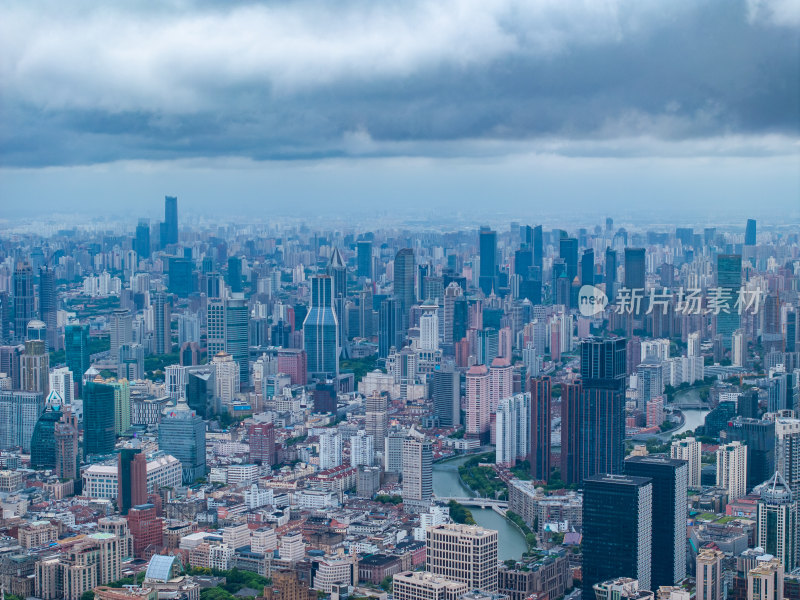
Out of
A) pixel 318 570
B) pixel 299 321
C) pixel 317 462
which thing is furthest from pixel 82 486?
pixel 299 321

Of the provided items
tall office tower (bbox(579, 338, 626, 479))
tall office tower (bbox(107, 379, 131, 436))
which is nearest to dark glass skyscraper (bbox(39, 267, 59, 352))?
tall office tower (bbox(107, 379, 131, 436))

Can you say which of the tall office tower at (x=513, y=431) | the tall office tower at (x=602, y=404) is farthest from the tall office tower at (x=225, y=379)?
the tall office tower at (x=602, y=404)

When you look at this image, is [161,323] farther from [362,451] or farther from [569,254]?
[362,451]

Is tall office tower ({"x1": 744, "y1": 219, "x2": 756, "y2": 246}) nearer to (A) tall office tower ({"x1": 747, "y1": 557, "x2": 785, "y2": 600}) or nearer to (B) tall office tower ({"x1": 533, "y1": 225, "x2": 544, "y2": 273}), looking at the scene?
(B) tall office tower ({"x1": 533, "y1": 225, "x2": 544, "y2": 273})

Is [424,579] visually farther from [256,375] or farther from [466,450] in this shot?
[256,375]

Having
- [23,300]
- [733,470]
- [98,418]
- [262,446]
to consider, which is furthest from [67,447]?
[733,470]
